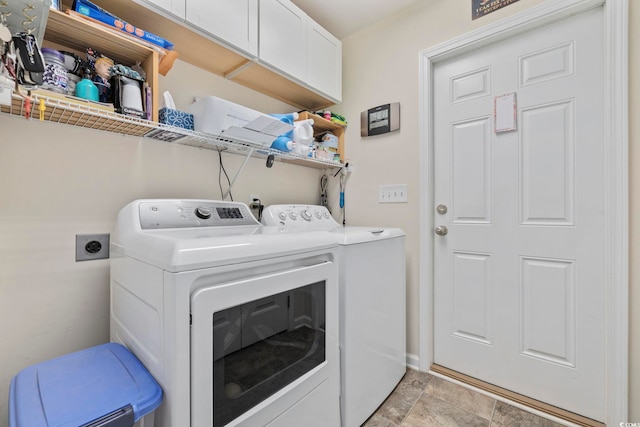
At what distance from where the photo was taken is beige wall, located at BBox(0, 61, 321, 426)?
103cm

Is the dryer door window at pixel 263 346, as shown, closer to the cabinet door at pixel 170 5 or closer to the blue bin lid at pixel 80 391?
the blue bin lid at pixel 80 391

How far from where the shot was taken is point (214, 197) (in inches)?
65.4

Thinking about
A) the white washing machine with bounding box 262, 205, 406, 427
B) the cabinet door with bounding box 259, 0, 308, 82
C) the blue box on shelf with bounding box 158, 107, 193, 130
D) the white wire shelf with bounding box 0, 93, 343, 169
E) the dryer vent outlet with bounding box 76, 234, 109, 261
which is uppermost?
the cabinet door with bounding box 259, 0, 308, 82

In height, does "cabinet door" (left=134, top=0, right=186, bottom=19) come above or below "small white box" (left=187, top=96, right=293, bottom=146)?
above

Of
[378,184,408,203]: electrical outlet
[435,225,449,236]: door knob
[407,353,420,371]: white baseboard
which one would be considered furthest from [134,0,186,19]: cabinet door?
[407,353,420,371]: white baseboard

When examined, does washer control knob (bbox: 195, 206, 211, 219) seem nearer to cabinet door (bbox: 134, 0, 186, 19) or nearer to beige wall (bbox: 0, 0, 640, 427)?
beige wall (bbox: 0, 0, 640, 427)

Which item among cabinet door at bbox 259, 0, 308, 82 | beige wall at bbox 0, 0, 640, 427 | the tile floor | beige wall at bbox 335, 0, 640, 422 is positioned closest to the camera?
beige wall at bbox 0, 0, 640, 427

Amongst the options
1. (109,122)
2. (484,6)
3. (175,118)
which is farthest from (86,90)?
(484,6)

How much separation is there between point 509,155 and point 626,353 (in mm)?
1083

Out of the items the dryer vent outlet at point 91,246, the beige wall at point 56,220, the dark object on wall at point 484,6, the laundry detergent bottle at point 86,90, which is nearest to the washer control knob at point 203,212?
the beige wall at point 56,220

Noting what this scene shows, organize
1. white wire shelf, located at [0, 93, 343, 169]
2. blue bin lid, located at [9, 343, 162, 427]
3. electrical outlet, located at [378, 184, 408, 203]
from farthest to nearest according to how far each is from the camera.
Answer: electrical outlet, located at [378, 184, 408, 203] → white wire shelf, located at [0, 93, 343, 169] → blue bin lid, located at [9, 343, 162, 427]

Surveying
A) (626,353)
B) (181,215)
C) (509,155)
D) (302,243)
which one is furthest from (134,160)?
(626,353)

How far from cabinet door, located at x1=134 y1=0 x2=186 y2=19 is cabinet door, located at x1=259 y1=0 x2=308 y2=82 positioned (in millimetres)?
422

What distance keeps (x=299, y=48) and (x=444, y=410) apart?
228cm
